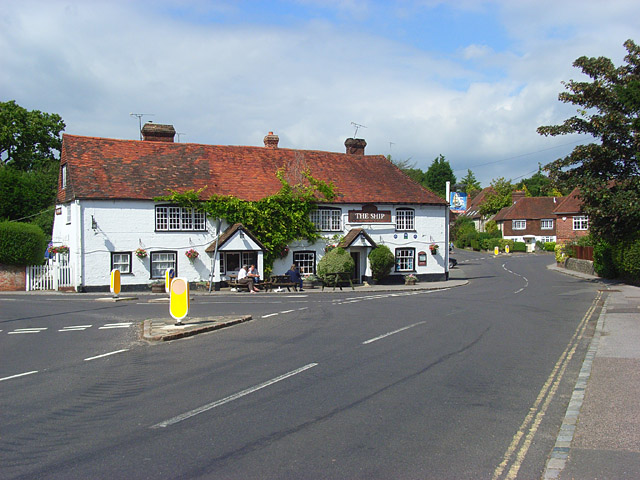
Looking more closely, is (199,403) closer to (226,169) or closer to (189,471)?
(189,471)

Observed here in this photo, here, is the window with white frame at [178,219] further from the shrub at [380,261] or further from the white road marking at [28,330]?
the white road marking at [28,330]

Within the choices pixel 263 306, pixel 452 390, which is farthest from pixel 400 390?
pixel 263 306

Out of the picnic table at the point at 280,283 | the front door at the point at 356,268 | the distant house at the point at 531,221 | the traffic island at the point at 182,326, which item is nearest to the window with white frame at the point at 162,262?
the picnic table at the point at 280,283

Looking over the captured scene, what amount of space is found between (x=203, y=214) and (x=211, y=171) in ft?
10.5

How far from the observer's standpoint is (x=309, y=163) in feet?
120

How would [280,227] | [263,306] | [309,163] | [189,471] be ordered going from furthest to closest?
[309,163] < [280,227] < [263,306] < [189,471]

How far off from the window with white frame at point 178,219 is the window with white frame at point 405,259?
11.8 m

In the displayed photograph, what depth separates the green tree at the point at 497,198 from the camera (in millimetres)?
91438

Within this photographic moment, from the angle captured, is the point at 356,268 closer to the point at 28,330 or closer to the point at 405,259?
the point at 405,259

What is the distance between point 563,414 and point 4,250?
94.6 feet

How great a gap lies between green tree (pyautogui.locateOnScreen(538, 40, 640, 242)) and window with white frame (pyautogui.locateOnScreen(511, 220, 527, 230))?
52.4 meters

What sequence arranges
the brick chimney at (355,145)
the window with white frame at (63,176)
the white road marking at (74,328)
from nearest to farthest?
the white road marking at (74,328) → the window with white frame at (63,176) → the brick chimney at (355,145)

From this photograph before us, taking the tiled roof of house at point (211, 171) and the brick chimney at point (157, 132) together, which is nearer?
the tiled roof of house at point (211, 171)

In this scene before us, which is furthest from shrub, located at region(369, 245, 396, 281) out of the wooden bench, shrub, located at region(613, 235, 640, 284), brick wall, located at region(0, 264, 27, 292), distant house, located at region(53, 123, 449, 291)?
brick wall, located at region(0, 264, 27, 292)
